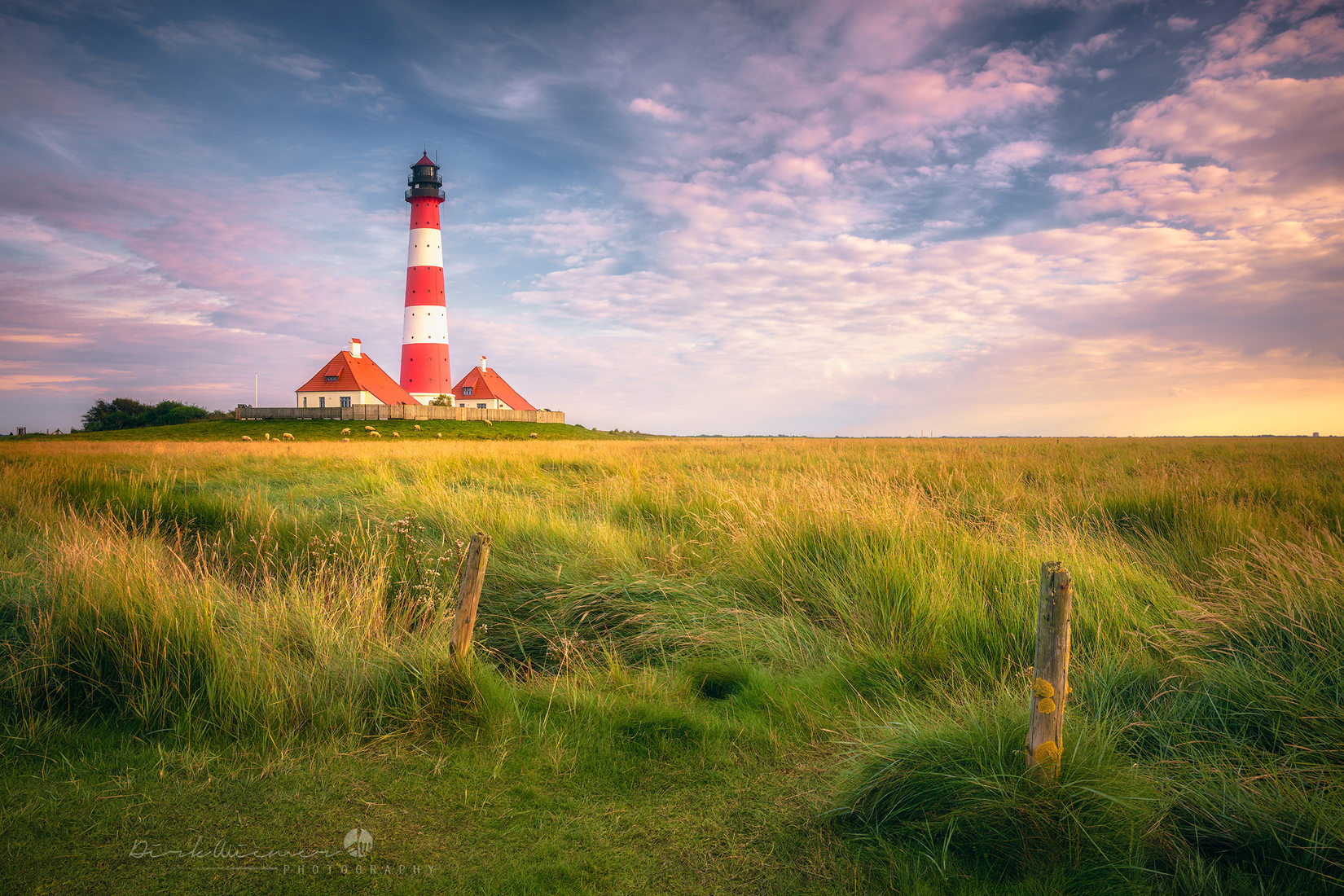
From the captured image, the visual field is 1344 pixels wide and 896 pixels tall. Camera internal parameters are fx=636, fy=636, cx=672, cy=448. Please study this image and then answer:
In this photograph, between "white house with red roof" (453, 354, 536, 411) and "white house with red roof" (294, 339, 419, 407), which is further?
"white house with red roof" (453, 354, 536, 411)

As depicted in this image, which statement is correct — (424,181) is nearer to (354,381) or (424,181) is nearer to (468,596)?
(354,381)

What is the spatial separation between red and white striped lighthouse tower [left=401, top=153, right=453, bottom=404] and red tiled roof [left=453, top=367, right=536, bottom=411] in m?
7.92

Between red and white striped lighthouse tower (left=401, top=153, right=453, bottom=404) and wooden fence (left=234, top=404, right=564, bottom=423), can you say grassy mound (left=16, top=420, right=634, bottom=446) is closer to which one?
wooden fence (left=234, top=404, right=564, bottom=423)

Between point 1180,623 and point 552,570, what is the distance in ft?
15.9

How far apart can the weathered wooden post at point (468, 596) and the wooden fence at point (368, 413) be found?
42.8 metres

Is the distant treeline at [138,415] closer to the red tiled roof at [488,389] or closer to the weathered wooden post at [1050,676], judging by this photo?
the red tiled roof at [488,389]

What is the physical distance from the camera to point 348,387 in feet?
158

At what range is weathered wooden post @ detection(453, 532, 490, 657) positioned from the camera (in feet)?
12.1

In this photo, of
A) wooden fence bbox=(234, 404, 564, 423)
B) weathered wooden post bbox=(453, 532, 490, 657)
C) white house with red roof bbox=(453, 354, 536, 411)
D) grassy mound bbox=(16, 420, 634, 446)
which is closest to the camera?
weathered wooden post bbox=(453, 532, 490, 657)

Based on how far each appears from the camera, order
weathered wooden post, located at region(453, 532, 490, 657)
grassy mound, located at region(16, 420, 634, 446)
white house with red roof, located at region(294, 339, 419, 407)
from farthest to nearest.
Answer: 1. white house with red roof, located at region(294, 339, 419, 407)
2. grassy mound, located at region(16, 420, 634, 446)
3. weathered wooden post, located at region(453, 532, 490, 657)

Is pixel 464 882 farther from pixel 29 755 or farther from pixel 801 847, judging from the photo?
pixel 29 755

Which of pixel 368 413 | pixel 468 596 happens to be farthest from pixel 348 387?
pixel 468 596

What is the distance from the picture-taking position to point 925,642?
14.0 feet

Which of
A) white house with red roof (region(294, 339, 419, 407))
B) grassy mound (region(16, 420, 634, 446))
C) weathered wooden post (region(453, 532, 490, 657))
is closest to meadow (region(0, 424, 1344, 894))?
weathered wooden post (region(453, 532, 490, 657))
